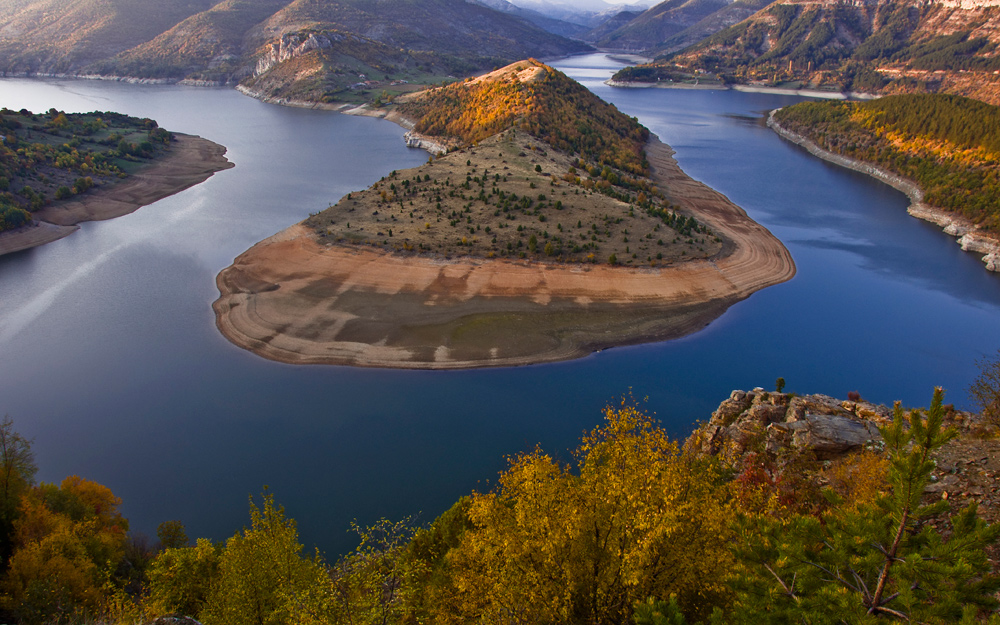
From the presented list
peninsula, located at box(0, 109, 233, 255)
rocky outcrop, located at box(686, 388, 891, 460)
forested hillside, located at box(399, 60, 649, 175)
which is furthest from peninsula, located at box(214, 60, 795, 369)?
peninsula, located at box(0, 109, 233, 255)

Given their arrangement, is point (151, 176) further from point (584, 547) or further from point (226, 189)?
point (584, 547)

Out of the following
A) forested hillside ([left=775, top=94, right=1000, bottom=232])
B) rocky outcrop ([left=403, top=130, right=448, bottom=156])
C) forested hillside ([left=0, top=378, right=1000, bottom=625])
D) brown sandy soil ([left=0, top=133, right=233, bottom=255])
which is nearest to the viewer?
forested hillside ([left=0, top=378, right=1000, bottom=625])

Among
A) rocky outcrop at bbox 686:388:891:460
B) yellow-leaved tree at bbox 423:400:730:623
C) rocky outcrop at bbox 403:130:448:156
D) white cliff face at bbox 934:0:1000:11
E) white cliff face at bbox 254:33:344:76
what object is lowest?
rocky outcrop at bbox 686:388:891:460

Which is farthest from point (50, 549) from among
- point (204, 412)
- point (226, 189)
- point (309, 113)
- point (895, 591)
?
point (309, 113)

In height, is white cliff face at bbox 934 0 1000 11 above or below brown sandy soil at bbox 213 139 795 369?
above

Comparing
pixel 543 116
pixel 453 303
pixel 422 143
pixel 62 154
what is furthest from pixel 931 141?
pixel 62 154

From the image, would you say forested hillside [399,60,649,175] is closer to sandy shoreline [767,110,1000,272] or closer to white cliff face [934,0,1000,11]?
sandy shoreline [767,110,1000,272]

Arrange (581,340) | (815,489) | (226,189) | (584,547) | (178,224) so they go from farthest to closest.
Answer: (226,189) < (178,224) < (581,340) < (815,489) < (584,547)
